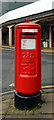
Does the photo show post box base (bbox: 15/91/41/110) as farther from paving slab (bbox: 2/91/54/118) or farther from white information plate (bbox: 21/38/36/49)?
white information plate (bbox: 21/38/36/49)

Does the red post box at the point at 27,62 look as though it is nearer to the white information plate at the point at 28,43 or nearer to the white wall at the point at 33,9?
the white information plate at the point at 28,43

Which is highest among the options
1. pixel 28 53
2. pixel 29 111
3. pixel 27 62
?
pixel 28 53

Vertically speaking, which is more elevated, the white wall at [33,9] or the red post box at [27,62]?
the white wall at [33,9]

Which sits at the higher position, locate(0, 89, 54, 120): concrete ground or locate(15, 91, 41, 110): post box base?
locate(15, 91, 41, 110): post box base

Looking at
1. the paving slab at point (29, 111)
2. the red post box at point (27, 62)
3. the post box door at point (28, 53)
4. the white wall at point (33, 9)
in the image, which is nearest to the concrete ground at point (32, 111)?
the paving slab at point (29, 111)

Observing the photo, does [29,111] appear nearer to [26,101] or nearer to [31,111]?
[31,111]

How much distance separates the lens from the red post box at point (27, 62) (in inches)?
143

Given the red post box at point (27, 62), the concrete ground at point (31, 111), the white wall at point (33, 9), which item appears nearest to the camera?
the concrete ground at point (31, 111)

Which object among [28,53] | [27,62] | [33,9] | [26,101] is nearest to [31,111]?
[26,101]

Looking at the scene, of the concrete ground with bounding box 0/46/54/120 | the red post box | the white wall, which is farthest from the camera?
the white wall

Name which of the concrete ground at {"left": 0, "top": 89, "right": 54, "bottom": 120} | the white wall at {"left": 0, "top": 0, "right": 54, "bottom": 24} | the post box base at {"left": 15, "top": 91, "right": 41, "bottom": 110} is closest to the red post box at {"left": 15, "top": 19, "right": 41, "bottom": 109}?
the post box base at {"left": 15, "top": 91, "right": 41, "bottom": 110}

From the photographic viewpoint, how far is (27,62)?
12.0 ft

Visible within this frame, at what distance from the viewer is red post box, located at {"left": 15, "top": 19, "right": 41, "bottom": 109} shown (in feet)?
11.9

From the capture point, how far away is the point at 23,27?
3.58 metres
